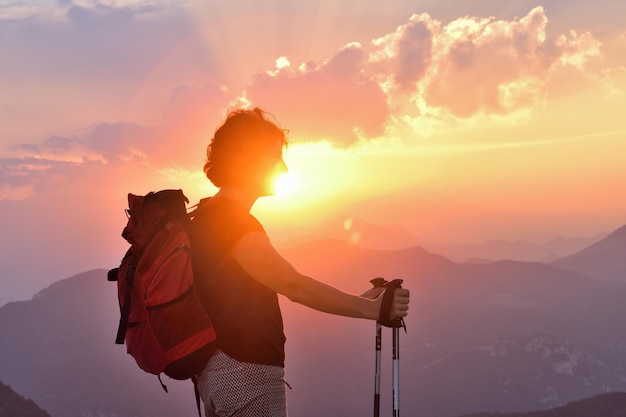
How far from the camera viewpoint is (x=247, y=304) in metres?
3.93

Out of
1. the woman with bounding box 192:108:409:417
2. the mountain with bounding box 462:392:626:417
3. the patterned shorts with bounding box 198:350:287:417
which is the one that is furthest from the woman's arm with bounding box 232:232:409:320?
the mountain with bounding box 462:392:626:417

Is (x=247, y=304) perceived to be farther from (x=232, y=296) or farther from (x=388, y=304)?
(x=388, y=304)

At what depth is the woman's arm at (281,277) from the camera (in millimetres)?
3818

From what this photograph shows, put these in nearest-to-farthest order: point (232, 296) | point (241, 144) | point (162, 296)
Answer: point (162, 296)
point (232, 296)
point (241, 144)

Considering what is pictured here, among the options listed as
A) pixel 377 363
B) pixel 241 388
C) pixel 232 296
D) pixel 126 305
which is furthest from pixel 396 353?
pixel 126 305

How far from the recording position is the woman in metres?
3.84

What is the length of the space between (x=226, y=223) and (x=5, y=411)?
6438 inches

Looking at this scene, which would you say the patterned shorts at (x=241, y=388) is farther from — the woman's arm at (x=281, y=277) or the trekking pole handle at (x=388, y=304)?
the trekking pole handle at (x=388, y=304)

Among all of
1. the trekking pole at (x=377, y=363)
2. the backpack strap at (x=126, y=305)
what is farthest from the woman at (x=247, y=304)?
Answer: the trekking pole at (x=377, y=363)

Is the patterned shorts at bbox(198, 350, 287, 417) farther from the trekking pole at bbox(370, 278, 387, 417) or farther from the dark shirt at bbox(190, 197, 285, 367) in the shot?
the trekking pole at bbox(370, 278, 387, 417)

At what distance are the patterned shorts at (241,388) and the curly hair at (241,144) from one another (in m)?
1.24

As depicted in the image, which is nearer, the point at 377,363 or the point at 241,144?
the point at 241,144

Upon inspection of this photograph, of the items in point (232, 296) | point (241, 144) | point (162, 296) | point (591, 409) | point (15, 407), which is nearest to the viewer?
point (162, 296)

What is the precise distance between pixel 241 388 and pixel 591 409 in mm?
218318
